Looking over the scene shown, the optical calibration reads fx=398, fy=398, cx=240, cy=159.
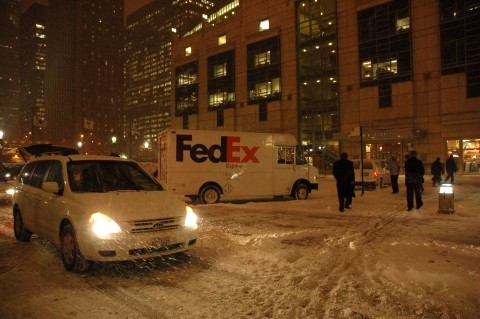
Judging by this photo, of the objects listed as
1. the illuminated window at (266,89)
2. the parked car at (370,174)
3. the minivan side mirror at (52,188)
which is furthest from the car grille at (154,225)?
the illuminated window at (266,89)

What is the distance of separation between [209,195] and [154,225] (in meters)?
9.04

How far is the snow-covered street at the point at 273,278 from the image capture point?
175 inches

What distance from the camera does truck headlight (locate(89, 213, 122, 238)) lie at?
18.3ft

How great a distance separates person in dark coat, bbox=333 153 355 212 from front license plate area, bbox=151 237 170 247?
7.17 meters

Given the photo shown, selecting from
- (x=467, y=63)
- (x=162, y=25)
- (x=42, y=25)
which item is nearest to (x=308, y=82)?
(x=467, y=63)

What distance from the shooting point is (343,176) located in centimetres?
1193

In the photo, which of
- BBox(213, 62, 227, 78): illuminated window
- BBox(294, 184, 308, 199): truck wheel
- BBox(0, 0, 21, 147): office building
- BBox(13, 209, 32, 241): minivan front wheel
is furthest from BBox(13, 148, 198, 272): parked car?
BBox(0, 0, 21, 147): office building

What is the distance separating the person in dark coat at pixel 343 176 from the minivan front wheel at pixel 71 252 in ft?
26.2

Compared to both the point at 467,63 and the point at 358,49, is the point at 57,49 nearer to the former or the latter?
the point at 358,49

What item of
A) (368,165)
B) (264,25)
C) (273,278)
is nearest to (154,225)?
(273,278)

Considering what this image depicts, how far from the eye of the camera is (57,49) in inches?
5915

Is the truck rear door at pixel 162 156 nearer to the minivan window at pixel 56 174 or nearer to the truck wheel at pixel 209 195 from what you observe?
the truck wheel at pixel 209 195

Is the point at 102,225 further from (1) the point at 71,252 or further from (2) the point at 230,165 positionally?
(2) the point at 230,165

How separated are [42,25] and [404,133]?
18762 centimetres
